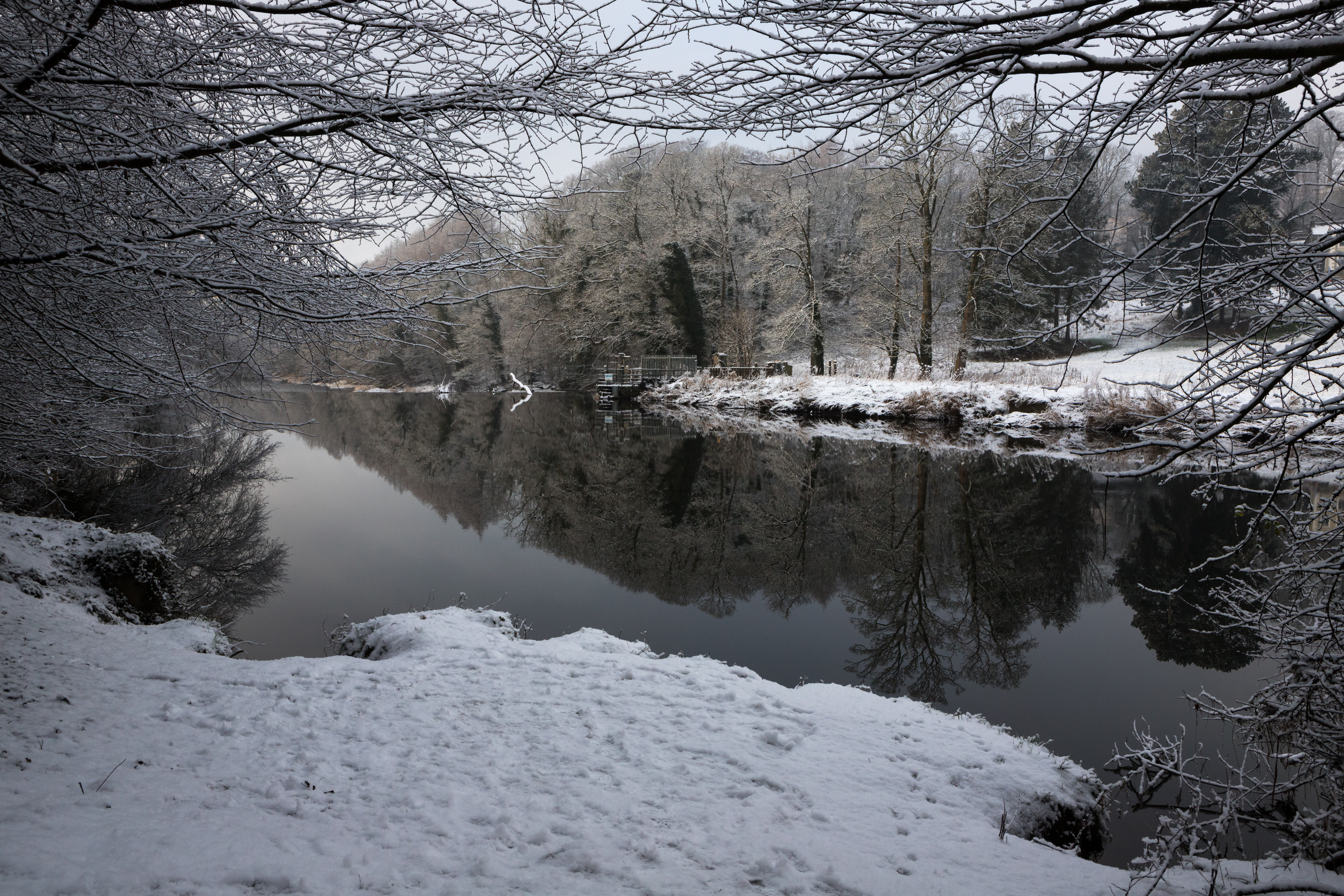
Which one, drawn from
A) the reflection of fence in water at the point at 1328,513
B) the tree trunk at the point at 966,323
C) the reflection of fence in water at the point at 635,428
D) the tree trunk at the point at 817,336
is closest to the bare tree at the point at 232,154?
the reflection of fence in water at the point at 1328,513

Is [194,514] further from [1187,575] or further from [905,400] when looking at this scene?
[905,400]

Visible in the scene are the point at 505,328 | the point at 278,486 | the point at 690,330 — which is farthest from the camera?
the point at 505,328

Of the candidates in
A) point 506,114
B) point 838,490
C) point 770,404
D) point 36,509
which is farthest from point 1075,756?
point 770,404

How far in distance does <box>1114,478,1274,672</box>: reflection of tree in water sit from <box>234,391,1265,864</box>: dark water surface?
0.04 metres

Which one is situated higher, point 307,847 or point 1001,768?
point 307,847

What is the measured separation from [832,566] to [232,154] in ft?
24.8

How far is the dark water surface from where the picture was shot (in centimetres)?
605

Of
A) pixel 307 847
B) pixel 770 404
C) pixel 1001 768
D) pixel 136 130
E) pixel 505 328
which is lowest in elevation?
pixel 1001 768

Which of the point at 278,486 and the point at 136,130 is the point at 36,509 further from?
the point at 136,130

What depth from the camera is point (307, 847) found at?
8.68ft

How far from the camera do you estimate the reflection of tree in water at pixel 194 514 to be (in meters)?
8.25

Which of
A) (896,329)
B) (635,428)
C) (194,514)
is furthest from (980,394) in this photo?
(194,514)

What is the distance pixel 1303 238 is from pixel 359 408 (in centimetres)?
3496

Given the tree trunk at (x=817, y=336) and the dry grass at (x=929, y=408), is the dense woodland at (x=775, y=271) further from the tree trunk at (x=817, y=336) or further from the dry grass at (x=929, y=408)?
the dry grass at (x=929, y=408)
